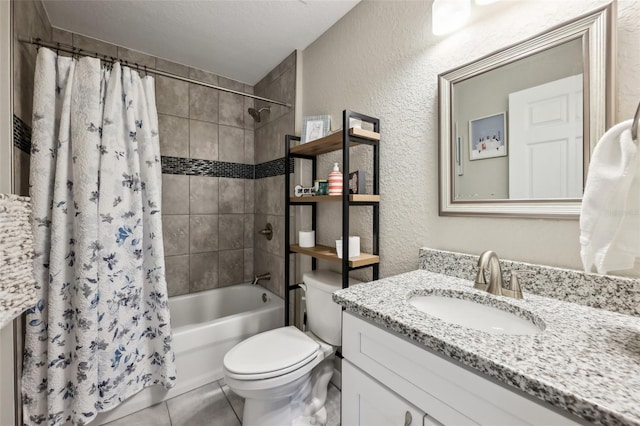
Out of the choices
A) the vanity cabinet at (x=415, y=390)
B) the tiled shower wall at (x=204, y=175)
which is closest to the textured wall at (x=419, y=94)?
the vanity cabinet at (x=415, y=390)

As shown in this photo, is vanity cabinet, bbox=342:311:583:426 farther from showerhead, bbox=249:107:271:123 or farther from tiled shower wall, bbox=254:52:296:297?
showerhead, bbox=249:107:271:123

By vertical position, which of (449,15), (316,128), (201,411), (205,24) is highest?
(205,24)

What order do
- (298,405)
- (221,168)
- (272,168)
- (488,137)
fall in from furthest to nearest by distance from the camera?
(221,168), (272,168), (298,405), (488,137)

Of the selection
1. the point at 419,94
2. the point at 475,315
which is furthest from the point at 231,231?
the point at 475,315

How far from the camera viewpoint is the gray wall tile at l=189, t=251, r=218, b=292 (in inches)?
91.0

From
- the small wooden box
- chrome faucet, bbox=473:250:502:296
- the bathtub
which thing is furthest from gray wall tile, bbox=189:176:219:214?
chrome faucet, bbox=473:250:502:296

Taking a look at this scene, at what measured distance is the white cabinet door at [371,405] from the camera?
700 millimetres

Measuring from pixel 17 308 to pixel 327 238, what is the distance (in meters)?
1.39

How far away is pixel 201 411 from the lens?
59.4 inches

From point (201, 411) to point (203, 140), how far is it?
1.98m

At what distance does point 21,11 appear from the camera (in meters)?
1.24

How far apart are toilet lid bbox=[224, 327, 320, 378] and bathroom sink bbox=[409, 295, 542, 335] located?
0.64 metres

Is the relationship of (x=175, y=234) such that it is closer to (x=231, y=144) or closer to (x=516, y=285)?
(x=231, y=144)

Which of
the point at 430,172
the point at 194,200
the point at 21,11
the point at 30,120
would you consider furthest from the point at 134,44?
the point at 430,172
